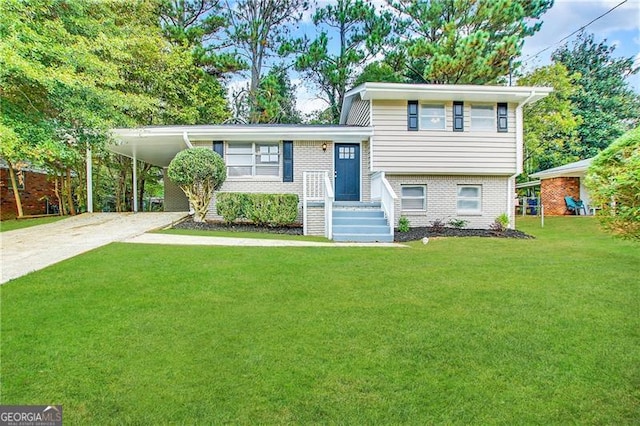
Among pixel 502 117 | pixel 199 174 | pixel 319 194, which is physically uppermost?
pixel 502 117

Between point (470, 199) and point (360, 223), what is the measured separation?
4389 mm

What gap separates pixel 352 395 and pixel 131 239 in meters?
7.23

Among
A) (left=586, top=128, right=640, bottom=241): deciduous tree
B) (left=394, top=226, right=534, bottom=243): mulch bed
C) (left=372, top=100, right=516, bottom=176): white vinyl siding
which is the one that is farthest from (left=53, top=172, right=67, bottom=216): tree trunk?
(left=586, top=128, right=640, bottom=241): deciduous tree

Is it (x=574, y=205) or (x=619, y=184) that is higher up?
(x=619, y=184)

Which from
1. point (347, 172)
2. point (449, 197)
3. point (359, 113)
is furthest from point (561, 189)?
point (347, 172)

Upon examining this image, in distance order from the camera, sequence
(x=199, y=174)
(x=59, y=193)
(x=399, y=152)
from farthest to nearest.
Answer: (x=59, y=193), (x=399, y=152), (x=199, y=174)

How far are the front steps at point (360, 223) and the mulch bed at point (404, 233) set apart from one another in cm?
51

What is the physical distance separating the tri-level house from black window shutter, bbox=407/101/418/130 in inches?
1.2

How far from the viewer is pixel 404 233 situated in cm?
1052

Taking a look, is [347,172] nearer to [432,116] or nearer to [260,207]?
[432,116]

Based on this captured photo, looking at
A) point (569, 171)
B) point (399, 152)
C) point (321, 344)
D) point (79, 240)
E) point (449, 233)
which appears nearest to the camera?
point (321, 344)

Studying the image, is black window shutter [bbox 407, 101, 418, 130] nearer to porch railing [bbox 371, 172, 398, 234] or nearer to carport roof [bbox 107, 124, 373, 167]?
carport roof [bbox 107, 124, 373, 167]

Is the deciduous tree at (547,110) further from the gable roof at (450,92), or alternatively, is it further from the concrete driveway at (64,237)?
the concrete driveway at (64,237)

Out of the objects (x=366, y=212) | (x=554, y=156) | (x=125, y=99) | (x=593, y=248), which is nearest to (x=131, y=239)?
(x=125, y=99)
